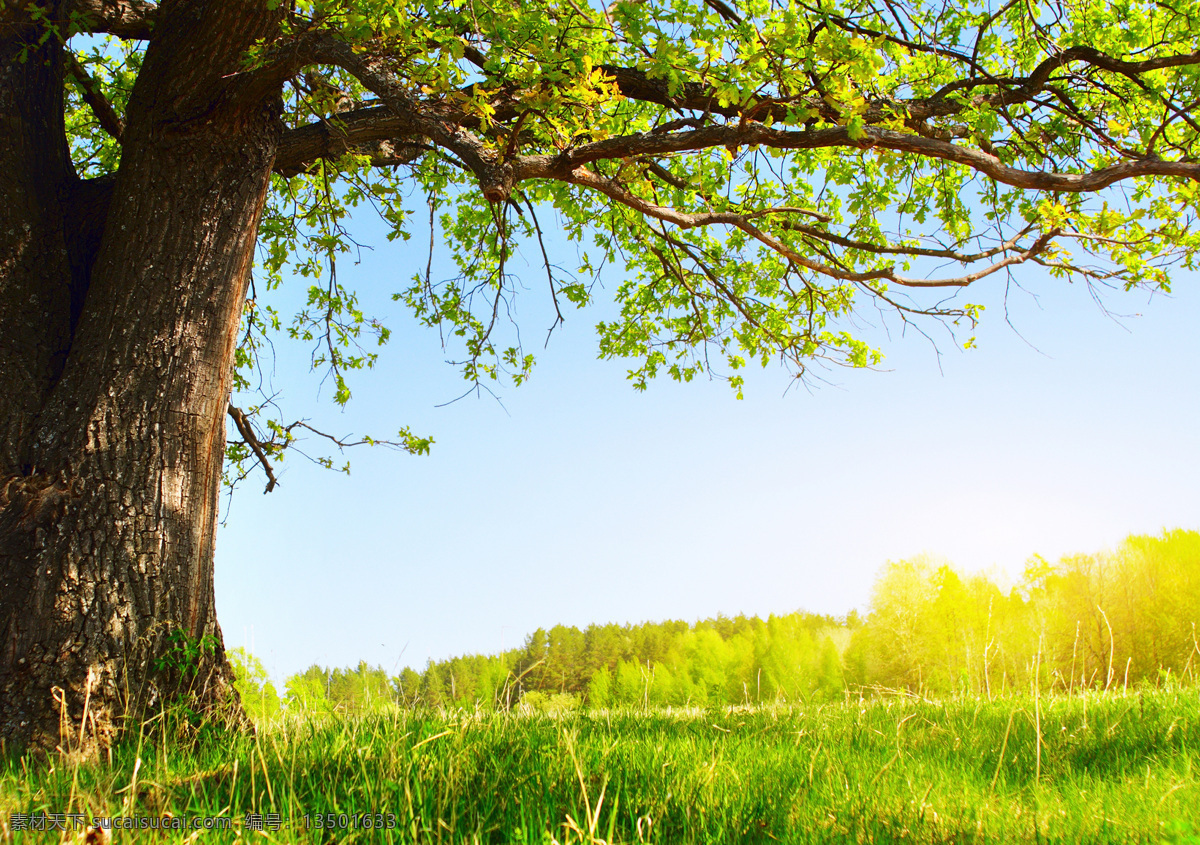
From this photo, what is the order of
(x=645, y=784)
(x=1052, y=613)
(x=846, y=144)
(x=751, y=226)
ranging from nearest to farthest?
(x=645, y=784) → (x=846, y=144) → (x=751, y=226) → (x=1052, y=613)

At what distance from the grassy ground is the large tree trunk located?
0.53m

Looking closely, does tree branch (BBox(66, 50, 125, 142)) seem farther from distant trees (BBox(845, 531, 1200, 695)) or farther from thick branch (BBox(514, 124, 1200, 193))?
distant trees (BBox(845, 531, 1200, 695))

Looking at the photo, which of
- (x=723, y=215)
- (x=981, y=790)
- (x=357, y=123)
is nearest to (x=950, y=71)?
(x=723, y=215)

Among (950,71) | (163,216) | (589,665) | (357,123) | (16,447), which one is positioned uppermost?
(950,71)

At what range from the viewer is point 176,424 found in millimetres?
4391

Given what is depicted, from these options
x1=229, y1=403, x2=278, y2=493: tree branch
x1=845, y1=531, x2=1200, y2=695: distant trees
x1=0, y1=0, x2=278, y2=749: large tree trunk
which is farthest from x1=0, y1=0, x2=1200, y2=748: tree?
x1=845, y1=531, x2=1200, y2=695: distant trees

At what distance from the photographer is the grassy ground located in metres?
2.19

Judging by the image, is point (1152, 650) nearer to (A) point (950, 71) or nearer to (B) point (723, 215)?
(A) point (950, 71)

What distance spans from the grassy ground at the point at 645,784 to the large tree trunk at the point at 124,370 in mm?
528

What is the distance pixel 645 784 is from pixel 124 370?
3.92m

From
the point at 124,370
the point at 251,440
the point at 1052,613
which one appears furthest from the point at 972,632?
the point at 124,370

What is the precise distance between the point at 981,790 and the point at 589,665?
11.7 m

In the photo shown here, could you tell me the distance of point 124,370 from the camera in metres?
4.41

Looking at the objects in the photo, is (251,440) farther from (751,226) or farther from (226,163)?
(751,226)
